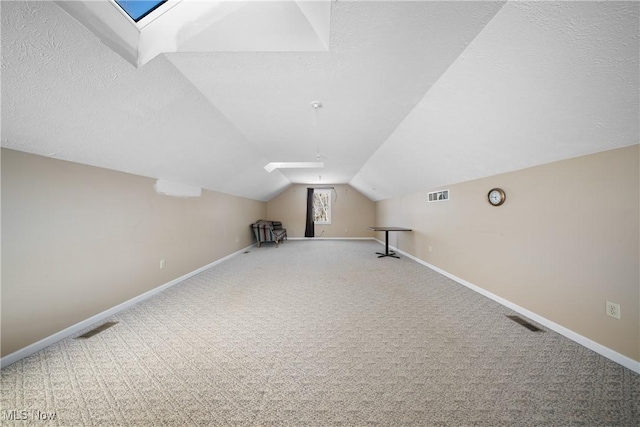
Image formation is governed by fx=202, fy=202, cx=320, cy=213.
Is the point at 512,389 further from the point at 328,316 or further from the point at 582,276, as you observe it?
the point at 328,316

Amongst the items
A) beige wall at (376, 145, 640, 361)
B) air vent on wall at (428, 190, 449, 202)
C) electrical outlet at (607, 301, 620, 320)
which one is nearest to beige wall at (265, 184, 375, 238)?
air vent on wall at (428, 190, 449, 202)

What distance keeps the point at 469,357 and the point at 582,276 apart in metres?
1.19

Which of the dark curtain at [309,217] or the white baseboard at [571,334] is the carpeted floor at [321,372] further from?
the dark curtain at [309,217]

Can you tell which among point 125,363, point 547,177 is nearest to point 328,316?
point 125,363

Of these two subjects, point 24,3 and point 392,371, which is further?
point 392,371

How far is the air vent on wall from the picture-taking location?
3.50 metres

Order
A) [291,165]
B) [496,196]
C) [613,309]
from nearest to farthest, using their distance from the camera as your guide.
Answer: [613,309] → [496,196] → [291,165]

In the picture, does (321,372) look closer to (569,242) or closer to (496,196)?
(569,242)

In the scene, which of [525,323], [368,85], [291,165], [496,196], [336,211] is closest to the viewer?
[368,85]

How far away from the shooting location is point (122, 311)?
224 cm

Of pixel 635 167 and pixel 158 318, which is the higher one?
pixel 635 167

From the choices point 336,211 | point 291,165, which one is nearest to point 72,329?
point 291,165
